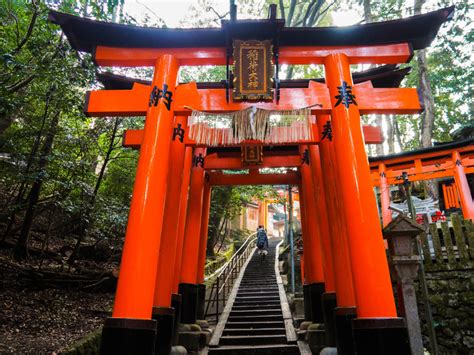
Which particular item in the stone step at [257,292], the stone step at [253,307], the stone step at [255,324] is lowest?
the stone step at [255,324]

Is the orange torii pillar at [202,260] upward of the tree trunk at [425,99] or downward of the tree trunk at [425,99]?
downward

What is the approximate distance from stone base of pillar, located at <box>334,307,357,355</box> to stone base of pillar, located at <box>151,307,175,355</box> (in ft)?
10.4

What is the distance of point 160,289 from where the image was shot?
619cm

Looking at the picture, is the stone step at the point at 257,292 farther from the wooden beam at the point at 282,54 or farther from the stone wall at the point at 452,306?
the wooden beam at the point at 282,54


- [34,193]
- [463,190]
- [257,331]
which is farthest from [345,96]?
[463,190]

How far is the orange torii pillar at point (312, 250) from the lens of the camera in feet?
27.1

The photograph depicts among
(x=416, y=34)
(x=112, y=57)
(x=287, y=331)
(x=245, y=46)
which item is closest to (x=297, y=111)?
(x=245, y=46)

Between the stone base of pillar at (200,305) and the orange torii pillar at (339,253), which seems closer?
the orange torii pillar at (339,253)

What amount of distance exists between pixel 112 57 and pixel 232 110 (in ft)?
8.45

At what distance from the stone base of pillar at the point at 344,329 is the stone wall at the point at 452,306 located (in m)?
4.44

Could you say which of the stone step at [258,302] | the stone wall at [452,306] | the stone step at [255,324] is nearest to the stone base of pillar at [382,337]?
the stone step at [255,324]

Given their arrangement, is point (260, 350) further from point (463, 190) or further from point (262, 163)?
point (463, 190)

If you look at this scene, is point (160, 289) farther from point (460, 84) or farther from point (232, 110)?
point (460, 84)

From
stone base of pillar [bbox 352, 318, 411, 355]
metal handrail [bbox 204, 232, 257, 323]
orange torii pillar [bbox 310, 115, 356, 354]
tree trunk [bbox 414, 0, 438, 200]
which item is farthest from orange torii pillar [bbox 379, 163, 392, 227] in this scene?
stone base of pillar [bbox 352, 318, 411, 355]
